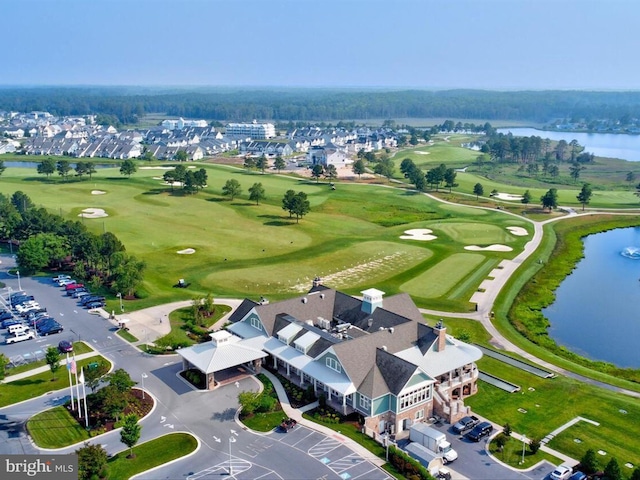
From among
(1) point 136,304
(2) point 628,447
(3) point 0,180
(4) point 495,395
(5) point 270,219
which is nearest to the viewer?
(2) point 628,447

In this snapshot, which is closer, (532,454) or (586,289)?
(532,454)

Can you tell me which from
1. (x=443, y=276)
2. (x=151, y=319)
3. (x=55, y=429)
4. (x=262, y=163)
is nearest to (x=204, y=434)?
(x=55, y=429)

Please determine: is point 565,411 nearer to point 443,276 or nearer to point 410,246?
point 443,276

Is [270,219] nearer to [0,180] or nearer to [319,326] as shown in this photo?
[319,326]

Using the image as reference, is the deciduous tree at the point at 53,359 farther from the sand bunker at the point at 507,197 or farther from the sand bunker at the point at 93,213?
the sand bunker at the point at 507,197

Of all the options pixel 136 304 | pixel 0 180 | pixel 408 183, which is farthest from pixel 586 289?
pixel 0 180

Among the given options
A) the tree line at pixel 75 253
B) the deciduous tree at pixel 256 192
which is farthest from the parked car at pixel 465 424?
the deciduous tree at pixel 256 192

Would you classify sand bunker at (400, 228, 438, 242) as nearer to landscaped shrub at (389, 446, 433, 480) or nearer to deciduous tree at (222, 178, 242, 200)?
deciduous tree at (222, 178, 242, 200)
